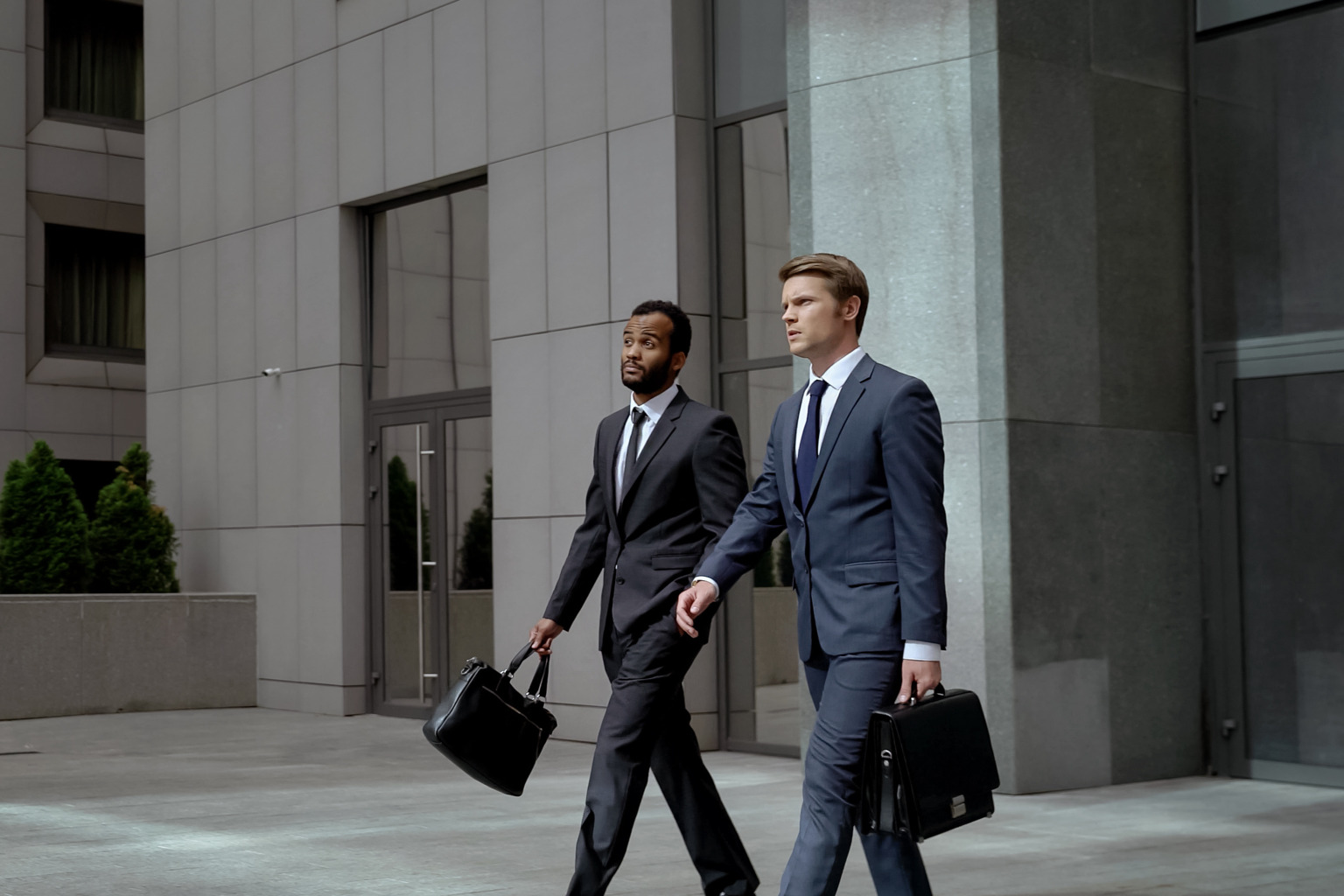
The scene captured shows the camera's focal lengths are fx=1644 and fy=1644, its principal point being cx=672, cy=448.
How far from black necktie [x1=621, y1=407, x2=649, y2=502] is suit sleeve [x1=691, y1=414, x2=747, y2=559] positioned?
24cm

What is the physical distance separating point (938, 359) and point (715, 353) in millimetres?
2957

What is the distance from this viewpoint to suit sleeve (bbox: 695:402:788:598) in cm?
471

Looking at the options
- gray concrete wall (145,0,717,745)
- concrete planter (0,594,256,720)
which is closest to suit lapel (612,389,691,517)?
gray concrete wall (145,0,717,745)

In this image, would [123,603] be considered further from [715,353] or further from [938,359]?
→ [938,359]

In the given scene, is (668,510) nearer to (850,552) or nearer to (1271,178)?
(850,552)

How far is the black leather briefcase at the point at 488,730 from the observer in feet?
17.8

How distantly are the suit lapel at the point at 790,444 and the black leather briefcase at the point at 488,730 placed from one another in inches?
51.6

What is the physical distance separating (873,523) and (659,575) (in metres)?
1.28

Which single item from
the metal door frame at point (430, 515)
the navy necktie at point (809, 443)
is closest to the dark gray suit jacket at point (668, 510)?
the navy necktie at point (809, 443)

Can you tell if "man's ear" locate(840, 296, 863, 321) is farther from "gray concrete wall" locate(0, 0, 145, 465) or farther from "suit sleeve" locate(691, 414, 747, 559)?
"gray concrete wall" locate(0, 0, 145, 465)

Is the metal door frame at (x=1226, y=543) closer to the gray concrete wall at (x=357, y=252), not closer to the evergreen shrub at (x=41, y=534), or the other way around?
the gray concrete wall at (x=357, y=252)

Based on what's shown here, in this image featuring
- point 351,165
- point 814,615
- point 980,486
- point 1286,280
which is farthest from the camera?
point 351,165

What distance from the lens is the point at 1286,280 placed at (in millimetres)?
9484

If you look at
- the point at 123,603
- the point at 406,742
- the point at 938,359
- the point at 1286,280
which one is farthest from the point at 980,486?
the point at 123,603
